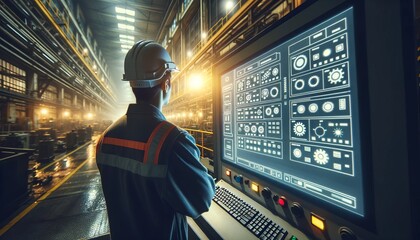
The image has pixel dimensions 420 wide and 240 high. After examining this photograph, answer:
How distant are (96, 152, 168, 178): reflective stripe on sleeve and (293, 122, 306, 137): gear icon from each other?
0.88 m

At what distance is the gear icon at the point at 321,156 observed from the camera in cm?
100

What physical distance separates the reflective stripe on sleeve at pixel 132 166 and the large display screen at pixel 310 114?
2.81 feet

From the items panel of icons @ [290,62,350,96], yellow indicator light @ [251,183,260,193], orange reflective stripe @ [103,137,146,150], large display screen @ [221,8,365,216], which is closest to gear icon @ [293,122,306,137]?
large display screen @ [221,8,365,216]

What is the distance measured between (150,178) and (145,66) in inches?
30.9

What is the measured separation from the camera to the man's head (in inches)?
49.4

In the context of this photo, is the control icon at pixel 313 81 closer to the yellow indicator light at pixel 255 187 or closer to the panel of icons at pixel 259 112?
the panel of icons at pixel 259 112

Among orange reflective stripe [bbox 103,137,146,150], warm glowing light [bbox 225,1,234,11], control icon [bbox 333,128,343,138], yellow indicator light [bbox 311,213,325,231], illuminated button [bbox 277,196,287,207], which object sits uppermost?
warm glowing light [bbox 225,1,234,11]

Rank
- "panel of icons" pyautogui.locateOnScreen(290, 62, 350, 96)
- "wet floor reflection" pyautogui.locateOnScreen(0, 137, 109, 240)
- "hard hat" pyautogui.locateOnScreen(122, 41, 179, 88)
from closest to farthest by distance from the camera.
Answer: "panel of icons" pyautogui.locateOnScreen(290, 62, 350, 96), "hard hat" pyautogui.locateOnScreen(122, 41, 179, 88), "wet floor reflection" pyautogui.locateOnScreen(0, 137, 109, 240)

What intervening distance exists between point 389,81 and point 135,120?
135cm

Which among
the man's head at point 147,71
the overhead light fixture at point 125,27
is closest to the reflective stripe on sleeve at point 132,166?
the man's head at point 147,71

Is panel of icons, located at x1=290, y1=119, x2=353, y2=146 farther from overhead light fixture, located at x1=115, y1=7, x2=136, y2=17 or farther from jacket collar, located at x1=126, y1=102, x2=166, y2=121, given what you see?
overhead light fixture, located at x1=115, y1=7, x2=136, y2=17

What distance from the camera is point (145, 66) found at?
1258mm

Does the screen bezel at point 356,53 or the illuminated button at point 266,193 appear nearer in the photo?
the screen bezel at point 356,53

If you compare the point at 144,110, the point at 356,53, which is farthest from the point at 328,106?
the point at 144,110
